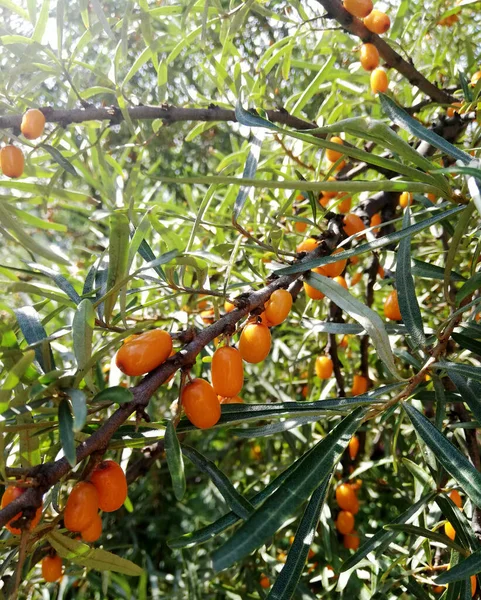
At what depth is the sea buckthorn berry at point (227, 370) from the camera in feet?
A: 2.03

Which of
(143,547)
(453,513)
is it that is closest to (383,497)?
(453,513)

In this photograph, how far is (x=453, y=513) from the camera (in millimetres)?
742

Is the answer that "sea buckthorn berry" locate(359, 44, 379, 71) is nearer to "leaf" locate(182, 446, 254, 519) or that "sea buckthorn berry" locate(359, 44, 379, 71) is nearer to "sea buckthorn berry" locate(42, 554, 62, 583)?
"leaf" locate(182, 446, 254, 519)

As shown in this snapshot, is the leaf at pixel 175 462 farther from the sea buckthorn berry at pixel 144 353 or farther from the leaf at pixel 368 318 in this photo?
the leaf at pixel 368 318

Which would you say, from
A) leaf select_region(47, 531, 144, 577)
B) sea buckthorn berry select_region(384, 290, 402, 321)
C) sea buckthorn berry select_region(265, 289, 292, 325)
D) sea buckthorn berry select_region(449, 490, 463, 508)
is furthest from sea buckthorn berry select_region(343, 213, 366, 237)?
leaf select_region(47, 531, 144, 577)

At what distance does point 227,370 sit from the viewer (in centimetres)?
62

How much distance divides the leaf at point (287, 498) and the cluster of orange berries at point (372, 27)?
28.6 inches

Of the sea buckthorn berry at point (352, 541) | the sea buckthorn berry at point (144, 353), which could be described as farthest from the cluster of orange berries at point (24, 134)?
the sea buckthorn berry at point (352, 541)

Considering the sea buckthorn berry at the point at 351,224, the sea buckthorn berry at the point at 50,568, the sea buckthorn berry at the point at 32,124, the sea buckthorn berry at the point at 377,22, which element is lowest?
the sea buckthorn berry at the point at 50,568

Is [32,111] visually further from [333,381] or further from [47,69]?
[333,381]

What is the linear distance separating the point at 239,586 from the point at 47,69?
4.18ft

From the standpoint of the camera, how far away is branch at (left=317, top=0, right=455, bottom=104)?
3.08ft

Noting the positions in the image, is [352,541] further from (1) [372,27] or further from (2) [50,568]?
(1) [372,27]

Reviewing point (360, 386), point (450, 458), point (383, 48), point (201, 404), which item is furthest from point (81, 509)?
point (383, 48)
